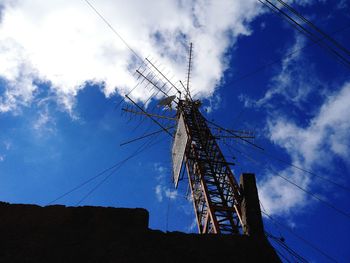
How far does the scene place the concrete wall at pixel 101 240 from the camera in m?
3.19

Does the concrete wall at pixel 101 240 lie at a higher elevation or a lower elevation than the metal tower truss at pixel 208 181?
lower

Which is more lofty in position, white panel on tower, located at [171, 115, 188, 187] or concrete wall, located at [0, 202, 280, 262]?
white panel on tower, located at [171, 115, 188, 187]

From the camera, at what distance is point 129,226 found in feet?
11.9

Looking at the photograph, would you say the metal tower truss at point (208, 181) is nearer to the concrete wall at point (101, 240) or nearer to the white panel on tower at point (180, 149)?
the white panel on tower at point (180, 149)

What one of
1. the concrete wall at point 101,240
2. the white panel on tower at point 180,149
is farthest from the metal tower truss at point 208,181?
the concrete wall at point 101,240

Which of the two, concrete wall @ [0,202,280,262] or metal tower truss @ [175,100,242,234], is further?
metal tower truss @ [175,100,242,234]

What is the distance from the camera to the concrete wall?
3191mm

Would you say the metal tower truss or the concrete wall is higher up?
the metal tower truss

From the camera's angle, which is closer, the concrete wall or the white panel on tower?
the concrete wall

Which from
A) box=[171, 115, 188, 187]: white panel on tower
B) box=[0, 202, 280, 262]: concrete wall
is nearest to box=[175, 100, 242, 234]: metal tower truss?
box=[171, 115, 188, 187]: white panel on tower

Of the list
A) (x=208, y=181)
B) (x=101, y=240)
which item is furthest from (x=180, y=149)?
(x=101, y=240)

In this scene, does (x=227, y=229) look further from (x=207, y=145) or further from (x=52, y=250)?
(x=52, y=250)

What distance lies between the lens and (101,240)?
3377 mm

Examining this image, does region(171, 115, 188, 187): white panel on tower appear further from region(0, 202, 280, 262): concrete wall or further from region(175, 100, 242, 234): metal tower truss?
region(0, 202, 280, 262): concrete wall
